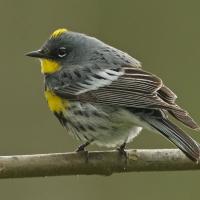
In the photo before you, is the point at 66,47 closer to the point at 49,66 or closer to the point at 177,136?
the point at 49,66

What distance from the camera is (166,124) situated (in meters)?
8.01

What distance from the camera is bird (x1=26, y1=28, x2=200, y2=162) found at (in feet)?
26.8

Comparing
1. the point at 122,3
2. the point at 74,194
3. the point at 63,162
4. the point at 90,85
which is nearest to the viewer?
the point at 63,162

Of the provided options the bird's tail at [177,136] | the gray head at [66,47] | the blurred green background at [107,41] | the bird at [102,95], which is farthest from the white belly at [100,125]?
the blurred green background at [107,41]

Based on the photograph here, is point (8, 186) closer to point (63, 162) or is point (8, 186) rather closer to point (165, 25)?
point (165, 25)

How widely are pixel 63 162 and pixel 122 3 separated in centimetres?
604

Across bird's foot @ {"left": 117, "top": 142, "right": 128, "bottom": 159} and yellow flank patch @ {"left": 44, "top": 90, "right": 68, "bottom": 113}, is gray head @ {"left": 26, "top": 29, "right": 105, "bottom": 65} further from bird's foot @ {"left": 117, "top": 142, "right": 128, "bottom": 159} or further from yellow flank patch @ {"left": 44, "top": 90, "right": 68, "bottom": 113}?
bird's foot @ {"left": 117, "top": 142, "right": 128, "bottom": 159}

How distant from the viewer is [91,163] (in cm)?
801

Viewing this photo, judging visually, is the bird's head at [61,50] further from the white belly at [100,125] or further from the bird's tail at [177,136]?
the bird's tail at [177,136]

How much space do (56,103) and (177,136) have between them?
5.31 feet

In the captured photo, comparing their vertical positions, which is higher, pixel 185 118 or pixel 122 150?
pixel 185 118

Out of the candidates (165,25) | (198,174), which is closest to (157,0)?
(165,25)

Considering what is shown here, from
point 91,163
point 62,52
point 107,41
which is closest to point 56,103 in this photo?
point 62,52

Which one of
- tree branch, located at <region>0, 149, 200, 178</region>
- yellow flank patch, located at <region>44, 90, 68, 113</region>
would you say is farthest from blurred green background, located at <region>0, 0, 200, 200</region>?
tree branch, located at <region>0, 149, 200, 178</region>
